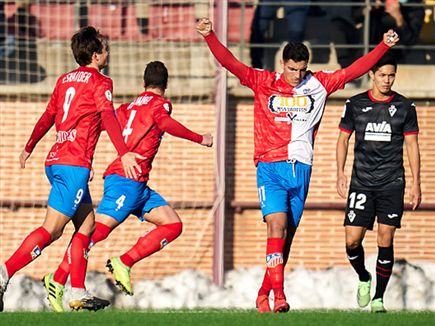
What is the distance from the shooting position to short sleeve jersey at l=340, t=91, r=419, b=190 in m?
11.3

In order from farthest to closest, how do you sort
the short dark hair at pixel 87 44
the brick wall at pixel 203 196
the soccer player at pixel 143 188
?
the brick wall at pixel 203 196 → the soccer player at pixel 143 188 → the short dark hair at pixel 87 44

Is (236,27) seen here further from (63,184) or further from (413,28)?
(63,184)

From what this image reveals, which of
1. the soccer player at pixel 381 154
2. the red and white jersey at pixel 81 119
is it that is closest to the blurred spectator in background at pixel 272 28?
the soccer player at pixel 381 154

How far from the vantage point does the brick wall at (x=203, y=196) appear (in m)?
15.7

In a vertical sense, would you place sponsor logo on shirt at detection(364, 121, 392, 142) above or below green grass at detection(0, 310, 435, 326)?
above

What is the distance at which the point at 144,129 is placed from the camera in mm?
10891

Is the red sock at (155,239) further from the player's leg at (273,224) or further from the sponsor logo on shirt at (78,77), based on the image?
the sponsor logo on shirt at (78,77)

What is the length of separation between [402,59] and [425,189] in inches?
68.7

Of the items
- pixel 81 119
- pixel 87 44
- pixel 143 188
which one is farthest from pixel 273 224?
pixel 87 44

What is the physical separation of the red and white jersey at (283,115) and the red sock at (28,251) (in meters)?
1.85

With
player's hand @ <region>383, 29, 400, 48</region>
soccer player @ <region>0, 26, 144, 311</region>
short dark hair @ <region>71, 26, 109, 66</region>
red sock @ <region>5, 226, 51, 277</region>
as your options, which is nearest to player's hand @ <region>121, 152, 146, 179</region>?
soccer player @ <region>0, 26, 144, 311</region>

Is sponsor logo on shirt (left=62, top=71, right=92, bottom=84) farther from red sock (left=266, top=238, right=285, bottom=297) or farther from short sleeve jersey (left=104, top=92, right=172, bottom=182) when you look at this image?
red sock (left=266, top=238, right=285, bottom=297)

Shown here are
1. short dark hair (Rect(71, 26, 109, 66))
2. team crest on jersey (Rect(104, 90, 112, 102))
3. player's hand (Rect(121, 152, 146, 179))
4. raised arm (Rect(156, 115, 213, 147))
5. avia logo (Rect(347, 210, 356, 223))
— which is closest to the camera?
player's hand (Rect(121, 152, 146, 179))

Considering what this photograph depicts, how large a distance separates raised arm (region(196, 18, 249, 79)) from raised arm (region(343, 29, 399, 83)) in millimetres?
866
